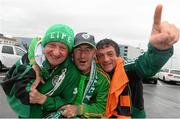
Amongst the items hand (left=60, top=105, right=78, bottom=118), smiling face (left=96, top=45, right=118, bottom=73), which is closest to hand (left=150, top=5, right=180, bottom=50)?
smiling face (left=96, top=45, right=118, bottom=73)

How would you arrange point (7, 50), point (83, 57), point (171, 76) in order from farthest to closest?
1. point (171, 76)
2. point (7, 50)
3. point (83, 57)

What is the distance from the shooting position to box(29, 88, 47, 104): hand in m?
2.44

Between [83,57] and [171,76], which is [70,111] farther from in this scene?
[171,76]

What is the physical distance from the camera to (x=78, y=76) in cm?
255

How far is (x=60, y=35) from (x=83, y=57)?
8.6 inches

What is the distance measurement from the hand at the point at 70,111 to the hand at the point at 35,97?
0.16 m

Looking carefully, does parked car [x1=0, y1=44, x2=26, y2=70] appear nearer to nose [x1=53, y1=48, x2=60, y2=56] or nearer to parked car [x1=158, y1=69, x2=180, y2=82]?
parked car [x1=158, y1=69, x2=180, y2=82]

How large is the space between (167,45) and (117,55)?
1.54 ft

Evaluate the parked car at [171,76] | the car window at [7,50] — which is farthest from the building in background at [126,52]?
the car window at [7,50]

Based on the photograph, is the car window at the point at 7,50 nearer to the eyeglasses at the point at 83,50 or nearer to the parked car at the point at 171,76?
the parked car at the point at 171,76

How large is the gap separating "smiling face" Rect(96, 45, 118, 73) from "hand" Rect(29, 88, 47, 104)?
1.68ft

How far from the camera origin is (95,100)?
8.45 feet

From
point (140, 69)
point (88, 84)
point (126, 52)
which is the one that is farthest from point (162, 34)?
point (126, 52)

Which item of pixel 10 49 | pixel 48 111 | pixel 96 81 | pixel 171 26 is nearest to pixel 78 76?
pixel 96 81
